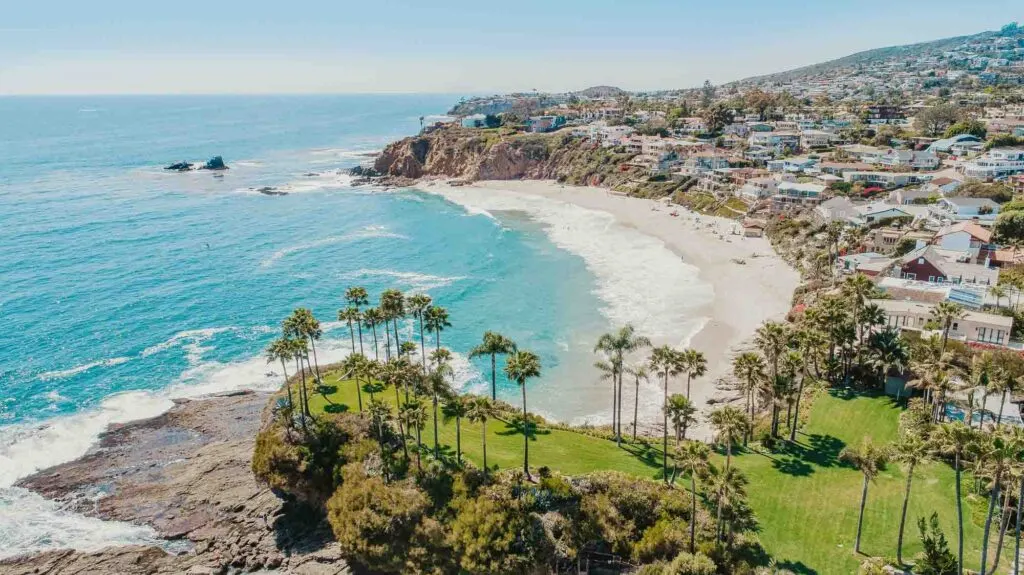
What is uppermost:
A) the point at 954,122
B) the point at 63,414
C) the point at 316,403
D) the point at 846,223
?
the point at 954,122

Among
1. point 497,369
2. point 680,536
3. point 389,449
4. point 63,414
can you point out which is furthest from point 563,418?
point 63,414

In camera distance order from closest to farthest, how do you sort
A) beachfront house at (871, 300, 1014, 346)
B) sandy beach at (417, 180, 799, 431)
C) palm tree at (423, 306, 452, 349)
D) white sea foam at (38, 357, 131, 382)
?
beachfront house at (871, 300, 1014, 346) → palm tree at (423, 306, 452, 349) → white sea foam at (38, 357, 131, 382) → sandy beach at (417, 180, 799, 431)

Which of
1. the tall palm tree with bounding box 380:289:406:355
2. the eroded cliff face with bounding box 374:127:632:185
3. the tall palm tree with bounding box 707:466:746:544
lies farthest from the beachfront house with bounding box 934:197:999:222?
the eroded cliff face with bounding box 374:127:632:185

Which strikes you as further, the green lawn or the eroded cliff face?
the eroded cliff face

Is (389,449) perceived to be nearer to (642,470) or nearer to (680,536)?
(642,470)

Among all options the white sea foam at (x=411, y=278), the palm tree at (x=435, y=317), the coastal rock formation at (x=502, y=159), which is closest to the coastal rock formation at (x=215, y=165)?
the coastal rock formation at (x=502, y=159)

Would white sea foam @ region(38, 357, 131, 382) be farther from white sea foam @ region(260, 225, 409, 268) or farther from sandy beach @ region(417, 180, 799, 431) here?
sandy beach @ region(417, 180, 799, 431)

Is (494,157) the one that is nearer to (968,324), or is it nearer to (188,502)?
(968,324)
